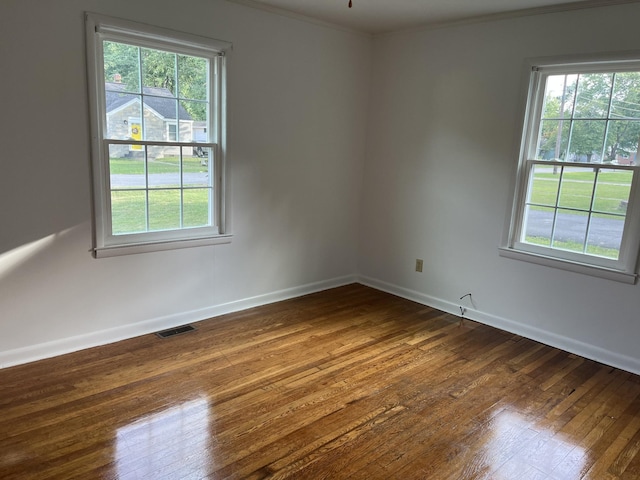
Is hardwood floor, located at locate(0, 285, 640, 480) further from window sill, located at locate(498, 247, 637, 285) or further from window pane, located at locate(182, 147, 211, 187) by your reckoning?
window pane, located at locate(182, 147, 211, 187)

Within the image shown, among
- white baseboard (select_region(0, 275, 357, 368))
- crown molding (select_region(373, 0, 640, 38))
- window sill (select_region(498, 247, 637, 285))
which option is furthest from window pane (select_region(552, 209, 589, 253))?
white baseboard (select_region(0, 275, 357, 368))

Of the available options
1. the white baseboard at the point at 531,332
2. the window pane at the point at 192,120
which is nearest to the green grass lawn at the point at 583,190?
the white baseboard at the point at 531,332

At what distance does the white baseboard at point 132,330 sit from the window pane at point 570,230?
2.20m

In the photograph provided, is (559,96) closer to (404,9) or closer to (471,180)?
(471,180)

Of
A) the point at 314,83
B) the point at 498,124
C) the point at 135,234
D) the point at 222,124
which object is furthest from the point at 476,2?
the point at 135,234

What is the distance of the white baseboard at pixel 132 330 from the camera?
9.40ft

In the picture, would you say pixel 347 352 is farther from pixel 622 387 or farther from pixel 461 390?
pixel 622 387

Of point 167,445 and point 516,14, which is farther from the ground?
point 516,14

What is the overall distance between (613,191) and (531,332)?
1.20 meters

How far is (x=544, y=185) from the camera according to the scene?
3.48 m

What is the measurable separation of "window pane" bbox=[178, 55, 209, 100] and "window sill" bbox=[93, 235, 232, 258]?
3.52 feet

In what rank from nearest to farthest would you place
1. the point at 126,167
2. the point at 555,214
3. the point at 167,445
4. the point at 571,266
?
the point at 167,445
the point at 126,167
the point at 571,266
the point at 555,214

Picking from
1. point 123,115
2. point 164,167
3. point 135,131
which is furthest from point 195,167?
point 123,115

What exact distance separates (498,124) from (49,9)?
3185 mm
